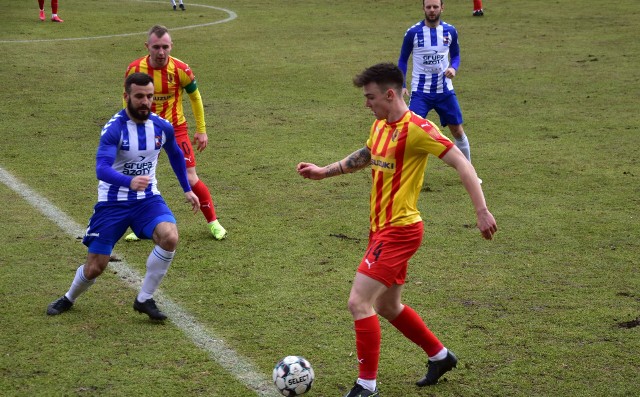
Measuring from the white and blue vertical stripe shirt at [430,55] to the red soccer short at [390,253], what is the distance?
5964 mm

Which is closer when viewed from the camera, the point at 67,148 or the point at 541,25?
the point at 67,148

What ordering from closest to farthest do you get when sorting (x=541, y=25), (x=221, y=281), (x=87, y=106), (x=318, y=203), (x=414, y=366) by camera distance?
(x=414, y=366) < (x=221, y=281) < (x=318, y=203) < (x=87, y=106) < (x=541, y=25)

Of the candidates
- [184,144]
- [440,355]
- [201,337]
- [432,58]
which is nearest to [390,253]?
[440,355]

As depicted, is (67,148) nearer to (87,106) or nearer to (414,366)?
(87,106)

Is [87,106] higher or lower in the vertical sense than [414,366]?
lower

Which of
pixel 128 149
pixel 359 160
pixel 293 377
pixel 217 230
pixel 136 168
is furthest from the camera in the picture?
pixel 217 230

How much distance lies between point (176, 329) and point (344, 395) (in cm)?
178

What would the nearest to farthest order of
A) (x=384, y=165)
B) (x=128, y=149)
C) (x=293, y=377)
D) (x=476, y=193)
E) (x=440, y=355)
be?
(x=476, y=193)
(x=293, y=377)
(x=384, y=165)
(x=440, y=355)
(x=128, y=149)

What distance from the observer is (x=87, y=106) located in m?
16.5

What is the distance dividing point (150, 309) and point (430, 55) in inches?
232

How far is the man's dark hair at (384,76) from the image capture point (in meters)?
6.25

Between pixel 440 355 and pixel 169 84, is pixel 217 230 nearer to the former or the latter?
pixel 169 84

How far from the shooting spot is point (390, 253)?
20.5 feet

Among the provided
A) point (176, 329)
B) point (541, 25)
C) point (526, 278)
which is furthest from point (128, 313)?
point (541, 25)
